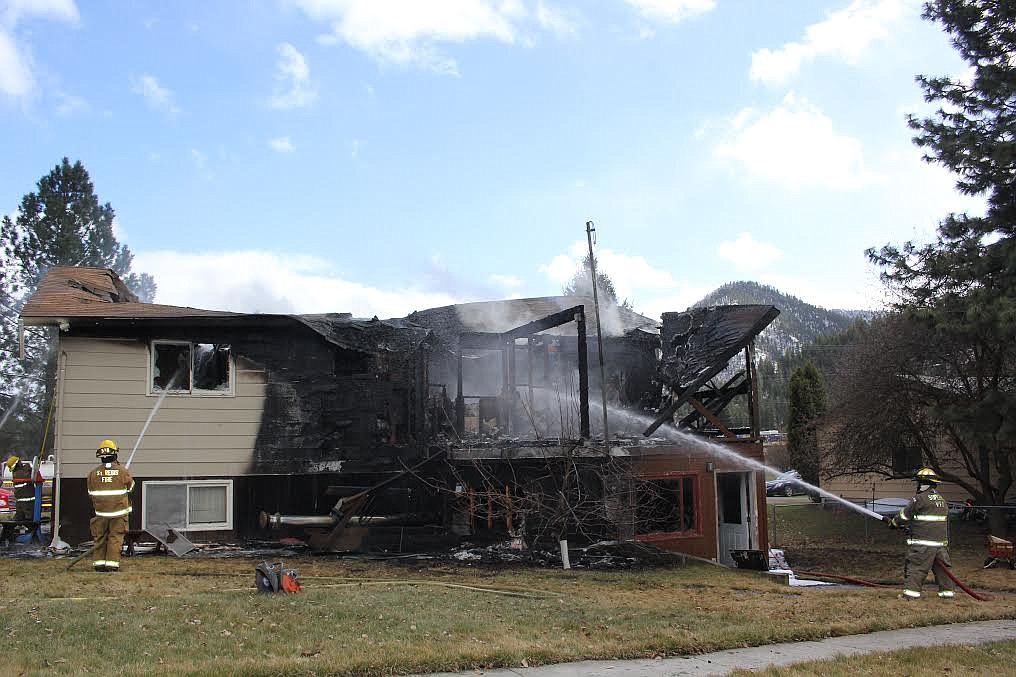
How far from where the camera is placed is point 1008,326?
1513 cm

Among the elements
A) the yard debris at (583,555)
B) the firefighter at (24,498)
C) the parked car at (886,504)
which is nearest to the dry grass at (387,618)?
the yard debris at (583,555)

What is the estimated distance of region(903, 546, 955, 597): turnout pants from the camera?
10.6m

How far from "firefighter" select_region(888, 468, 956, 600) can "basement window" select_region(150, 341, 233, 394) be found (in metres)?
10.8

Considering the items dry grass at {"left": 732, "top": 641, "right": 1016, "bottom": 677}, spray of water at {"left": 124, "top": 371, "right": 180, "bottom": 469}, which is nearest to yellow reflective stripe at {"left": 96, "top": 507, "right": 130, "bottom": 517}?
spray of water at {"left": 124, "top": 371, "right": 180, "bottom": 469}

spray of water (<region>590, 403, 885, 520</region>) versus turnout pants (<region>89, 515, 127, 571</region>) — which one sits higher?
spray of water (<region>590, 403, 885, 520</region>)

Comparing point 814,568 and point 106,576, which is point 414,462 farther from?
point 814,568

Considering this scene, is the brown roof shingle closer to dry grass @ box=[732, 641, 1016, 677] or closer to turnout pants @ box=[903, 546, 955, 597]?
dry grass @ box=[732, 641, 1016, 677]

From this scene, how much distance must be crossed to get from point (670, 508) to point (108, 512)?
9.33 m

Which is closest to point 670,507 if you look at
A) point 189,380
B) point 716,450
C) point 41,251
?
point 716,450

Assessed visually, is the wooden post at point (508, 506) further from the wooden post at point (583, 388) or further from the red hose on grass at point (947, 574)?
the red hose on grass at point (947, 574)

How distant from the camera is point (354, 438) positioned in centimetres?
1463

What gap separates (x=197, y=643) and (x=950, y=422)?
54.7 ft

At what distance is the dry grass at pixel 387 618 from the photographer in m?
6.29

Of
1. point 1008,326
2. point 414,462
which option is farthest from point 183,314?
point 1008,326
